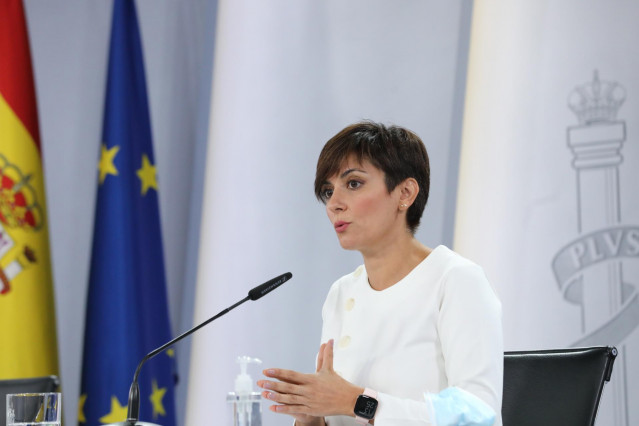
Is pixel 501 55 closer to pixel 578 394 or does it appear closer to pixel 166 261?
pixel 578 394

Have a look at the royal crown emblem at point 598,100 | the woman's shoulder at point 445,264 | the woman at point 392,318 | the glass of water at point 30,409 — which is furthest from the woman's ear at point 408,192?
the royal crown emblem at point 598,100

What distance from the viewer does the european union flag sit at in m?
3.14

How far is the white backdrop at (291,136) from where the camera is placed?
3182mm

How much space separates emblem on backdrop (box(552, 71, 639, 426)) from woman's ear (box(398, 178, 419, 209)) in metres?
1.14

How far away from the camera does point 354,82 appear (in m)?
3.41

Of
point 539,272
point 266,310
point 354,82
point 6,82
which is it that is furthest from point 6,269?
point 539,272

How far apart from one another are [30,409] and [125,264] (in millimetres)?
1893

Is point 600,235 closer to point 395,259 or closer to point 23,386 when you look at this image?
point 395,259

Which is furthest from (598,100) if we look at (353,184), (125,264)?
(125,264)

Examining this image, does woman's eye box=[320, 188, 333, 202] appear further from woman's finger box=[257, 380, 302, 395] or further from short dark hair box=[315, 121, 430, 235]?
woman's finger box=[257, 380, 302, 395]

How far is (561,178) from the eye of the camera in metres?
2.68

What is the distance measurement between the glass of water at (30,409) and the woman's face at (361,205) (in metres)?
0.68

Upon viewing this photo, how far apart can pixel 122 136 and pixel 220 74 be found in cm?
50

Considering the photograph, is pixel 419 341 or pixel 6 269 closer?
pixel 419 341
